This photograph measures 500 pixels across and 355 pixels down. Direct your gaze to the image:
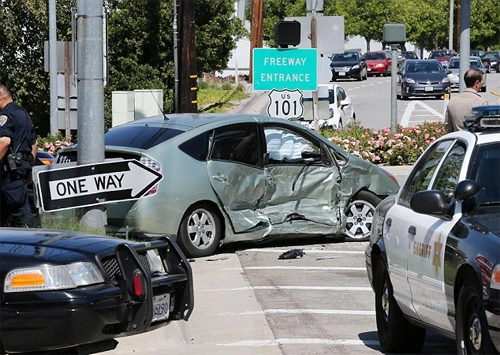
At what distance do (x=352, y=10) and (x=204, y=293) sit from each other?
255ft

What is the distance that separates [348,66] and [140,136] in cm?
4558

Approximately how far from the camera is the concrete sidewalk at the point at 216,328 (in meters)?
7.80

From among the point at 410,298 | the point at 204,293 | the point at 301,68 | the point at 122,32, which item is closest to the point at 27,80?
the point at 122,32

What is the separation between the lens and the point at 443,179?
23.7 feet

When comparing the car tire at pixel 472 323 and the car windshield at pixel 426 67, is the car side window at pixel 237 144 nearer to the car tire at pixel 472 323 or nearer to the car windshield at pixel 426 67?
the car tire at pixel 472 323

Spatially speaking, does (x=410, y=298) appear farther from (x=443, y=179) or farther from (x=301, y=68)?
(x=301, y=68)

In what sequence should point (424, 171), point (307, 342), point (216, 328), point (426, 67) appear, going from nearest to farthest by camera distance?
point (424, 171), point (307, 342), point (216, 328), point (426, 67)

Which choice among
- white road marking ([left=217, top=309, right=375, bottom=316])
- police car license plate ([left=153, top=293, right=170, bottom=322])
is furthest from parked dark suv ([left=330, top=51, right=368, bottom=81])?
police car license plate ([left=153, top=293, right=170, bottom=322])

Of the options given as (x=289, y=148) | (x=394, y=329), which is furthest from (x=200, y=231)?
(x=394, y=329)

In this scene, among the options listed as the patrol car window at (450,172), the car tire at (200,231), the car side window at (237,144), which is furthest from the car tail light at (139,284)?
the car side window at (237,144)

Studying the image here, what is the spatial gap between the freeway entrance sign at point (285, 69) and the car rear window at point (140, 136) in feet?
20.9

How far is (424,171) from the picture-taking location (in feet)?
25.2

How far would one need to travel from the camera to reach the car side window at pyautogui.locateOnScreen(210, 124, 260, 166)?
12961 millimetres

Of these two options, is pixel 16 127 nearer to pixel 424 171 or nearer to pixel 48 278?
pixel 424 171
